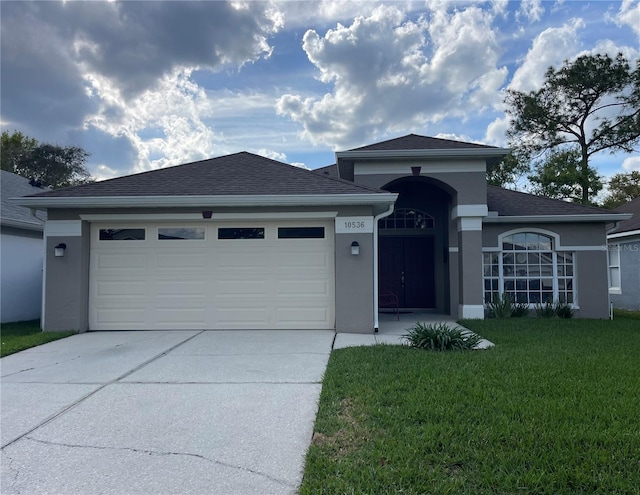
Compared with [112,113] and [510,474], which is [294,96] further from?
[510,474]

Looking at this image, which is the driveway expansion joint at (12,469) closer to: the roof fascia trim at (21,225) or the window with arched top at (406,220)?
the roof fascia trim at (21,225)

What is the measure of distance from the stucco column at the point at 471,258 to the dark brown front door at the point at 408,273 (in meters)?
2.09

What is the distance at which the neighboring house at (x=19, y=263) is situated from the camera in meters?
11.0

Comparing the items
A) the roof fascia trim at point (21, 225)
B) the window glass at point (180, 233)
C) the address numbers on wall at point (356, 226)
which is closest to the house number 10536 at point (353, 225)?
the address numbers on wall at point (356, 226)

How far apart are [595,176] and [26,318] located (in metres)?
23.4

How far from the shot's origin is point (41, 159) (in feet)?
93.9

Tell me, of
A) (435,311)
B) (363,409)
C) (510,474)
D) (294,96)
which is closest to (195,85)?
(294,96)

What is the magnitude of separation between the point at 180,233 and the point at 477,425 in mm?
7167

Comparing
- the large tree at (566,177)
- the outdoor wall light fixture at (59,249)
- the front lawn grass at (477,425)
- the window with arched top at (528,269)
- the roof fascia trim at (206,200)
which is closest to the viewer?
the front lawn grass at (477,425)

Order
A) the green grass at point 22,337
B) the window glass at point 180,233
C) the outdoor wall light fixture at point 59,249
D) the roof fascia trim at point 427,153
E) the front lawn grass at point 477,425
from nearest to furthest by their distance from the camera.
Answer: the front lawn grass at point 477,425 < the green grass at point 22,337 < the outdoor wall light fixture at point 59,249 < the window glass at point 180,233 < the roof fascia trim at point 427,153

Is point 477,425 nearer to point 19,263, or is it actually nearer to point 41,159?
point 19,263

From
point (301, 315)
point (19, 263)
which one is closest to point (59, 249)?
point (19, 263)

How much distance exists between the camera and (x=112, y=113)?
1577 centimetres

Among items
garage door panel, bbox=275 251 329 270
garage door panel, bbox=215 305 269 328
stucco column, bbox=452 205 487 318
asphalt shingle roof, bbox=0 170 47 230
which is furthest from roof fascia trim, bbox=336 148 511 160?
asphalt shingle roof, bbox=0 170 47 230
